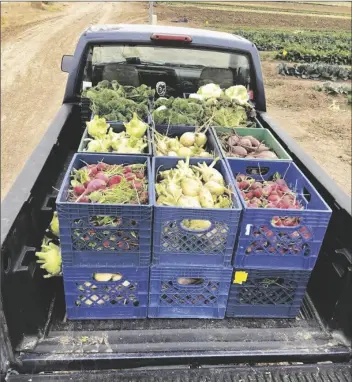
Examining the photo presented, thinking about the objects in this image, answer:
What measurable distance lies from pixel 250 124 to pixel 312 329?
6.84ft

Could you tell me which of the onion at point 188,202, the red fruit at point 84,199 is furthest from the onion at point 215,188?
the red fruit at point 84,199

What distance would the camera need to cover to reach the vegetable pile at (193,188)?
8.79 feet

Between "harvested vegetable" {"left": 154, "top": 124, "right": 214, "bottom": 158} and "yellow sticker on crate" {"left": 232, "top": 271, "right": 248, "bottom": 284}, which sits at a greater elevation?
"harvested vegetable" {"left": 154, "top": 124, "right": 214, "bottom": 158}

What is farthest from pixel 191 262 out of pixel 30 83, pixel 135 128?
pixel 30 83

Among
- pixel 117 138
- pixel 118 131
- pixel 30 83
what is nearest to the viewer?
pixel 117 138

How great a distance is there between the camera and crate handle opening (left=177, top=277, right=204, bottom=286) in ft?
8.34

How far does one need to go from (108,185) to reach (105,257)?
536mm

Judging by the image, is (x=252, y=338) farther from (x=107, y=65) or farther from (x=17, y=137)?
(x=17, y=137)

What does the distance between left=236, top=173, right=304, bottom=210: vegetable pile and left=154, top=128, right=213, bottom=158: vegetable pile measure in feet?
1.59

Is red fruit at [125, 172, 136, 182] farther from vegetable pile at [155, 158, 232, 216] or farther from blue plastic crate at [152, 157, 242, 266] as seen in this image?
blue plastic crate at [152, 157, 242, 266]

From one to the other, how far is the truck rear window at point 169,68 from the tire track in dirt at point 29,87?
155 inches

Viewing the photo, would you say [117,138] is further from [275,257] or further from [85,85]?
[275,257]

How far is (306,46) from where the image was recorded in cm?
2694

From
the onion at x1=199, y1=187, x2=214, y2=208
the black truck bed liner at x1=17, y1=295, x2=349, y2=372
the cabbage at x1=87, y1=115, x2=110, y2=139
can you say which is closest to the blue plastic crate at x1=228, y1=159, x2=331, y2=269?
the onion at x1=199, y1=187, x2=214, y2=208
